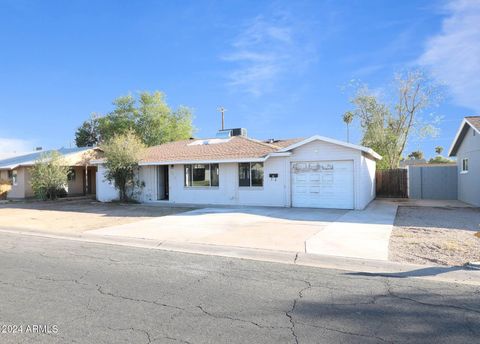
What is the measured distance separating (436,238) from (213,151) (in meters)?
13.8

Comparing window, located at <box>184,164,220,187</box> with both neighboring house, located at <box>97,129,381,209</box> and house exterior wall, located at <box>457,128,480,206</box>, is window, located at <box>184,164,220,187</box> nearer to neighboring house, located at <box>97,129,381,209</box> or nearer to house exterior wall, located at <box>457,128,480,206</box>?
neighboring house, located at <box>97,129,381,209</box>

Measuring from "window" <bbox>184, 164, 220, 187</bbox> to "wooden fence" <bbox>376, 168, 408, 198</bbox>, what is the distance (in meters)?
11.8

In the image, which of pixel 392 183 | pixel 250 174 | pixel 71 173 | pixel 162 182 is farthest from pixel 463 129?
pixel 71 173

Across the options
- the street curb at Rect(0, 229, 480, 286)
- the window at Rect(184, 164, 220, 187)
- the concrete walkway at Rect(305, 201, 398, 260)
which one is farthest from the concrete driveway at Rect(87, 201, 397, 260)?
the window at Rect(184, 164, 220, 187)

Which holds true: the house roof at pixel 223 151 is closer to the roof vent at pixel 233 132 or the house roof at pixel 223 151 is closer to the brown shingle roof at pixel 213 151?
the brown shingle roof at pixel 213 151

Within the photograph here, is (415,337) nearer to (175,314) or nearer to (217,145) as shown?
(175,314)

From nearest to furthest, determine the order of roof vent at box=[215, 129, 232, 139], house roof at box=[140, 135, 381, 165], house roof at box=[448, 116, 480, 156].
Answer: house roof at box=[448, 116, 480, 156] < house roof at box=[140, 135, 381, 165] < roof vent at box=[215, 129, 232, 139]

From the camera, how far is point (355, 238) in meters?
9.14

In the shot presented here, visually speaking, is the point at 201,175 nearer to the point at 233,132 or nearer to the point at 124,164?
the point at 124,164

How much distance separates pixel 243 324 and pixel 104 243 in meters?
6.55

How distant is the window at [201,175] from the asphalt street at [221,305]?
41.5ft

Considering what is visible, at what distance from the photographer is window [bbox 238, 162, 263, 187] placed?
1844 cm

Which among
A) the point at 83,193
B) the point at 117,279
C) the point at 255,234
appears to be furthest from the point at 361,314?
the point at 83,193

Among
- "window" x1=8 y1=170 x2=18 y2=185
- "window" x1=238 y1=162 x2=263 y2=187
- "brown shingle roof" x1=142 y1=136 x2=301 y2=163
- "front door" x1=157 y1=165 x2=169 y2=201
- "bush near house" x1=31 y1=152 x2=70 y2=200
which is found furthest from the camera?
"window" x1=8 y1=170 x2=18 y2=185
